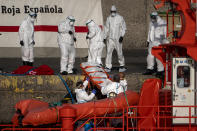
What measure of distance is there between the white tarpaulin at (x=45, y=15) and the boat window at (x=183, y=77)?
428 inches

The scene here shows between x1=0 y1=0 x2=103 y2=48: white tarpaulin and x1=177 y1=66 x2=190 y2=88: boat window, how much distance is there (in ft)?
35.6

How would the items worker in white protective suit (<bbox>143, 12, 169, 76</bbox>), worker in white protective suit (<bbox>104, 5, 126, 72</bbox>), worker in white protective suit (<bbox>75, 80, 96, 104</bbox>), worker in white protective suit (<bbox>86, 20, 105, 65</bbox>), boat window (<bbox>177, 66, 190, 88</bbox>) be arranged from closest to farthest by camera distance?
boat window (<bbox>177, 66, 190, 88</bbox>) < worker in white protective suit (<bbox>75, 80, 96, 104</bbox>) < worker in white protective suit (<bbox>143, 12, 169, 76</bbox>) < worker in white protective suit (<bbox>86, 20, 105, 65</bbox>) < worker in white protective suit (<bbox>104, 5, 126, 72</bbox>)

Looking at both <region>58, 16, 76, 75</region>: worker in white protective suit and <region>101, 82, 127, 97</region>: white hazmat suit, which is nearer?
<region>101, 82, 127, 97</region>: white hazmat suit

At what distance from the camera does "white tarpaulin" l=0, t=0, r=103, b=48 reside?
20.0m

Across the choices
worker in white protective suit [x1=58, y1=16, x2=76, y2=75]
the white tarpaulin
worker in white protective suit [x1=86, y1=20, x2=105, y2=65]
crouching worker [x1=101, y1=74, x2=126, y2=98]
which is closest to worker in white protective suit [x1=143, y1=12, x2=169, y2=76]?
worker in white protective suit [x1=86, y1=20, x2=105, y2=65]

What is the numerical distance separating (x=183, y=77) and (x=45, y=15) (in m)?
11.6

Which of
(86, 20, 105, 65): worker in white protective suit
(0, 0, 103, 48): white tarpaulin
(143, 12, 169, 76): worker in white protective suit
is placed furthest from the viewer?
(0, 0, 103, 48): white tarpaulin

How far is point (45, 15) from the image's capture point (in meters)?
20.1

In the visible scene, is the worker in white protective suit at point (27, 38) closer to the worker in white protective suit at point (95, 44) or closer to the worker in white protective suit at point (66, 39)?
the worker in white protective suit at point (66, 39)

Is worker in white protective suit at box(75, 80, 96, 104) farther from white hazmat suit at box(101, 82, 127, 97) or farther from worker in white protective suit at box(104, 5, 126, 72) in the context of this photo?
worker in white protective suit at box(104, 5, 126, 72)

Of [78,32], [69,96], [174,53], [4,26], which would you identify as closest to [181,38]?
[174,53]

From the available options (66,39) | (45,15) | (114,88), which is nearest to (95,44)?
(66,39)

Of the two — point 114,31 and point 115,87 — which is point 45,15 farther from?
point 115,87

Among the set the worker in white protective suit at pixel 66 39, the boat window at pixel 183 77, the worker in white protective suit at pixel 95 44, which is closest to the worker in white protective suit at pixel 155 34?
the worker in white protective suit at pixel 95 44
